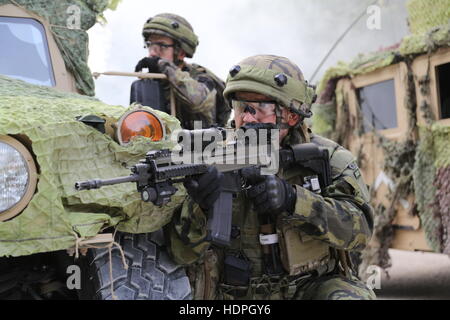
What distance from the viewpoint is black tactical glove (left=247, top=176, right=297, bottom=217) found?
7.84ft

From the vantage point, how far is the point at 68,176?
2.18m

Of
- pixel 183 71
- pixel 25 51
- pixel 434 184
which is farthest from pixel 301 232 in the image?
pixel 434 184

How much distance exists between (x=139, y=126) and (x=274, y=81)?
2.54 feet

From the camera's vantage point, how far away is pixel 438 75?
18.7ft

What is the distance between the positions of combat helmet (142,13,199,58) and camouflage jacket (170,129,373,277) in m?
2.15

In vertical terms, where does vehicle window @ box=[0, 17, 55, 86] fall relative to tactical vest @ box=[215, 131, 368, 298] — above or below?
above

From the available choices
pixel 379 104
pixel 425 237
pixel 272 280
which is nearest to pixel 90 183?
pixel 272 280

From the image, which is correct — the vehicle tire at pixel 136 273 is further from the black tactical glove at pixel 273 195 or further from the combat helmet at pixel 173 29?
the combat helmet at pixel 173 29

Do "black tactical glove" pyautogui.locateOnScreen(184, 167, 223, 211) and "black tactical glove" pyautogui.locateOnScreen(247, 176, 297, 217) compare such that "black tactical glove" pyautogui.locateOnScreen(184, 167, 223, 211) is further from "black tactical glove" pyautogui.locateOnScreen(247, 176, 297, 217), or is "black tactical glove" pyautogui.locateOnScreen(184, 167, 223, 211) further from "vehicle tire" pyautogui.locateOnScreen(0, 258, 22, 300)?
"vehicle tire" pyautogui.locateOnScreen(0, 258, 22, 300)

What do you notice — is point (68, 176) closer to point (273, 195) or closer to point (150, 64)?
point (273, 195)

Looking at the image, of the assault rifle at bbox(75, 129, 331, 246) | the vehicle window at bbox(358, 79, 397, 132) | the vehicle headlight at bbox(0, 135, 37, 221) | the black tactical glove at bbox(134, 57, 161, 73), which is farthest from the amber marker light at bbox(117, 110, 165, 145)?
the vehicle window at bbox(358, 79, 397, 132)

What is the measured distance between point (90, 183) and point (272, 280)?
3.81 ft

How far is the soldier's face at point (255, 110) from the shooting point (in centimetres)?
282
